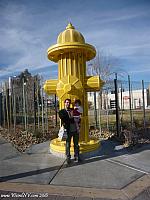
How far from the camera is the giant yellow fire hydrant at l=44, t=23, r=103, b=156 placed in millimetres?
6867

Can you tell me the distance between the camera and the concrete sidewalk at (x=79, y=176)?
439 cm

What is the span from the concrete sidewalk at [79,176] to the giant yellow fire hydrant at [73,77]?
0.42m

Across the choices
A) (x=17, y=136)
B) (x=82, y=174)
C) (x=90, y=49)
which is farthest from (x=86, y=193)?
(x=17, y=136)

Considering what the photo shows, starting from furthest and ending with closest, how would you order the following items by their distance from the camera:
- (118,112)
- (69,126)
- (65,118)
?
1. (118,112)
2. (69,126)
3. (65,118)

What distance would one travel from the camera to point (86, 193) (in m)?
4.38

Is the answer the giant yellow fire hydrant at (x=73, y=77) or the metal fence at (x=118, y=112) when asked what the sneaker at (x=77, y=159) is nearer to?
the giant yellow fire hydrant at (x=73, y=77)

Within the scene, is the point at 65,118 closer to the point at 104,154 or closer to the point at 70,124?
the point at 70,124

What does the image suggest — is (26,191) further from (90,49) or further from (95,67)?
(95,67)

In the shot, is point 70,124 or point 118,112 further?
point 118,112

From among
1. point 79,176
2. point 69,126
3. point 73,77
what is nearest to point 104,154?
point 69,126

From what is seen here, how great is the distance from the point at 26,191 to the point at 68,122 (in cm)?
209

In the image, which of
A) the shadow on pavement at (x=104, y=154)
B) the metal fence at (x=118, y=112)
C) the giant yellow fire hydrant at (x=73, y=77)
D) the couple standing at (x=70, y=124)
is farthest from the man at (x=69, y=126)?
the metal fence at (x=118, y=112)

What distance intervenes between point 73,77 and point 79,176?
2716mm

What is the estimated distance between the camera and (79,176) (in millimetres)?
5199
